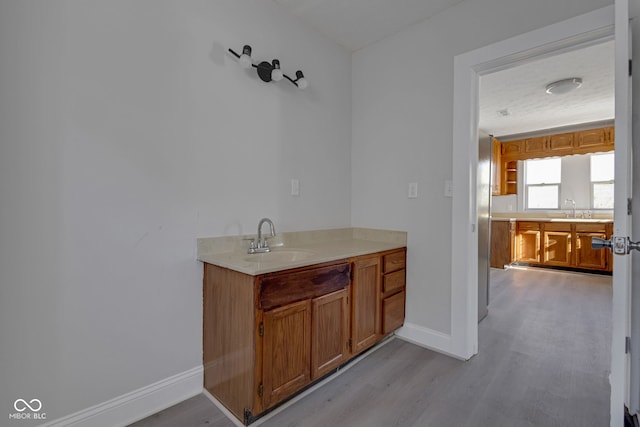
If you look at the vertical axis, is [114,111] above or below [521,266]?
above

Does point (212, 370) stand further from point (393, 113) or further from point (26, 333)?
point (393, 113)

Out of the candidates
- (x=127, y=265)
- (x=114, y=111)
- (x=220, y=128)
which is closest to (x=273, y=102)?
(x=220, y=128)

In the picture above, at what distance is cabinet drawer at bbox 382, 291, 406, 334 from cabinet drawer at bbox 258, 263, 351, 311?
1.82 feet

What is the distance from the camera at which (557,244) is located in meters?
4.96

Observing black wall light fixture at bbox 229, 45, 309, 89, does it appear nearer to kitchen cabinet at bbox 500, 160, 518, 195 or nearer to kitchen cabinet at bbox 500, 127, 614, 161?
kitchen cabinet at bbox 500, 127, 614, 161

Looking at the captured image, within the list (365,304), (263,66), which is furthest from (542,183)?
(263,66)

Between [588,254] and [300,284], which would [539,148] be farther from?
[300,284]

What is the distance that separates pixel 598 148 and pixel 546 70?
2657 mm

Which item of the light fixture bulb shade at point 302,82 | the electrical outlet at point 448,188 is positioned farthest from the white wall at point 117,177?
the electrical outlet at point 448,188

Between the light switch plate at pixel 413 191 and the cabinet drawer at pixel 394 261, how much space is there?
1.52 ft

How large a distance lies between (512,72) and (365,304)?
289 cm

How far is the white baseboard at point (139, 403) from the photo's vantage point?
1.37m

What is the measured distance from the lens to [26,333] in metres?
1.25

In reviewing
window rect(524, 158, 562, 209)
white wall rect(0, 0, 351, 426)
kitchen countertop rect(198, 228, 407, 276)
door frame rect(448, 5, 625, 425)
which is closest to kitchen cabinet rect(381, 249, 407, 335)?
kitchen countertop rect(198, 228, 407, 276)
